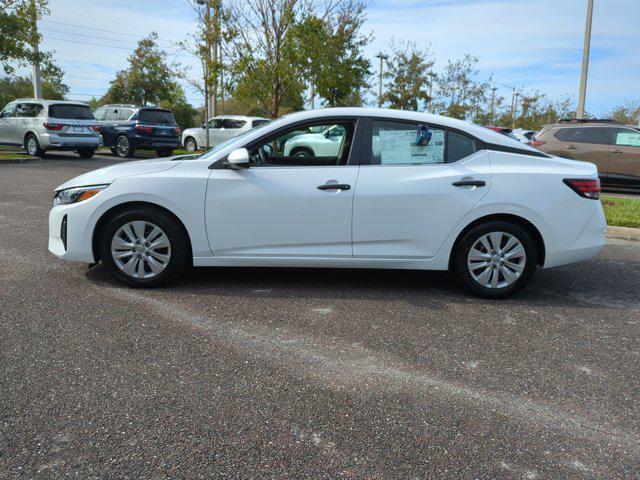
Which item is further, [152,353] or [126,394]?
[152,353]

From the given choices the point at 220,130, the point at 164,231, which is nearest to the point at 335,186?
the point at 164,231

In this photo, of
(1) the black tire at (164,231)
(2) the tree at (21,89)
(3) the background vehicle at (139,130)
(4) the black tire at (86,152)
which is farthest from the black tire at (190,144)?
(2) the tree at (21,89)

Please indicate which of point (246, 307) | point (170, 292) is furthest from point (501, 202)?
point (170, 292)

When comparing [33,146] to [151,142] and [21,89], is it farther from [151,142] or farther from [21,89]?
[21,89]

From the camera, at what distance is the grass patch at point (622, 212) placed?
27.0ft

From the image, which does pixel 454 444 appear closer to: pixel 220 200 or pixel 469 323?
pixel 469 323

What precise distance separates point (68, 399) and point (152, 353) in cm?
67

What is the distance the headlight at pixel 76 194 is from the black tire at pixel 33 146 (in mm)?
14436

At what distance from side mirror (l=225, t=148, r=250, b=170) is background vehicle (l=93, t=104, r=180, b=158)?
15.7 m

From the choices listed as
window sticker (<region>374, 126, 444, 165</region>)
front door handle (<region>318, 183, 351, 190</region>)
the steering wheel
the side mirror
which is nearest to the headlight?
the side mirror

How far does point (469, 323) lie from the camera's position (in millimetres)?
4328

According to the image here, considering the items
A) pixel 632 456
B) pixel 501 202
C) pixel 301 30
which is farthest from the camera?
pixel 301 30

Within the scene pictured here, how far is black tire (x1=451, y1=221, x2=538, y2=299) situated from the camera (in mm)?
4824

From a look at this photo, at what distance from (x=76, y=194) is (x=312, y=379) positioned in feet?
9.44
